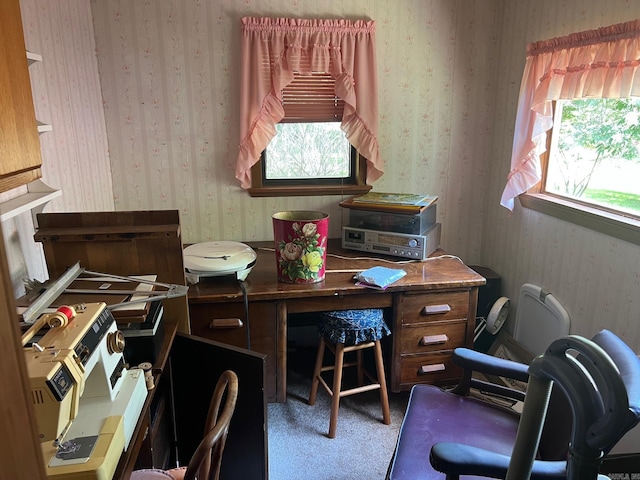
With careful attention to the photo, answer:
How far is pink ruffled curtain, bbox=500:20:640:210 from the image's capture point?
5.75 feet

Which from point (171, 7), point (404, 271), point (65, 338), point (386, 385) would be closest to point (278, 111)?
point (171, 7)

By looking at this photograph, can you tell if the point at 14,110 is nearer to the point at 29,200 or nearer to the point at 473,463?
the point at 29,200

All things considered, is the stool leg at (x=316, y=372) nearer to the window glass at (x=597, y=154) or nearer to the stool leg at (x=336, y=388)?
the stool leg at (x=336, y=388)

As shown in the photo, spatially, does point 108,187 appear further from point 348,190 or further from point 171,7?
point 348,190

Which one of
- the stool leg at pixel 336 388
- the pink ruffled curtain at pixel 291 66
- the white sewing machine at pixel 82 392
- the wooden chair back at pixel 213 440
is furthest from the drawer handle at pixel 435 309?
the white sewing machine at pixel 82 392

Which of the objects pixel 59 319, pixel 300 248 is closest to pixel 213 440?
pixel 59 319

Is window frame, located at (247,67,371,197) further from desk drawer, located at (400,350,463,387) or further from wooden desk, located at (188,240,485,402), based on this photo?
desk drawer, located at (400,350,463,387)

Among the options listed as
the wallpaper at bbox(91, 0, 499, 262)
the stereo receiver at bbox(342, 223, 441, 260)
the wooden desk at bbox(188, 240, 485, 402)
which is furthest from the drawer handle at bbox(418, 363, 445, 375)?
the wallpaper at bbox(91, 0, 499, 262)

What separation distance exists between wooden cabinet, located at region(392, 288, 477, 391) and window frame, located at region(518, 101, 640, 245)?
53 cm

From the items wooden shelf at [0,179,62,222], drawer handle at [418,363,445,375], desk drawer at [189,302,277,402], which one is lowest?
drawer handle at [418,363,445,375]

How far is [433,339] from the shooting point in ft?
7.30

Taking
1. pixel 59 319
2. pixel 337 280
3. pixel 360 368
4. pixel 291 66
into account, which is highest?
pixel 291 66

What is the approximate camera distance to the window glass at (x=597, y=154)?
191 cm

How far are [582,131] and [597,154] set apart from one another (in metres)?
0.14
